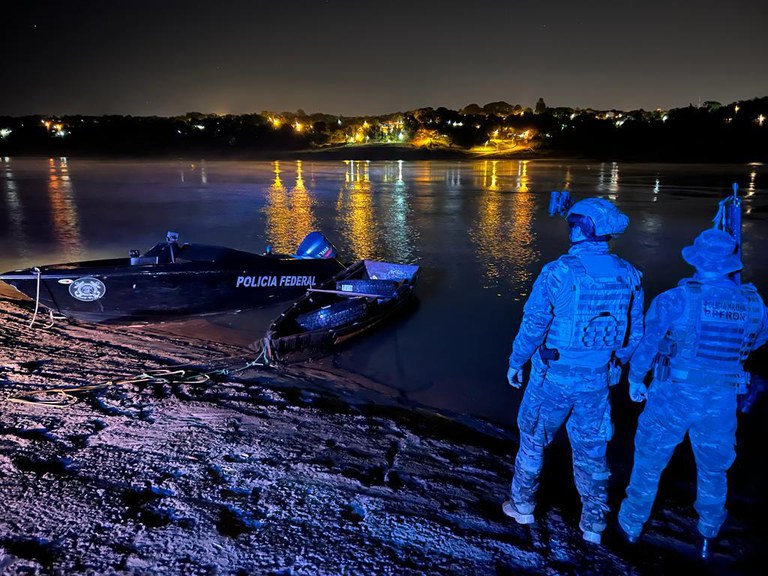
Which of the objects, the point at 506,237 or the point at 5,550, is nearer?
the point at 5,550

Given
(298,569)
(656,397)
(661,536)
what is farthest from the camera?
(661,536)

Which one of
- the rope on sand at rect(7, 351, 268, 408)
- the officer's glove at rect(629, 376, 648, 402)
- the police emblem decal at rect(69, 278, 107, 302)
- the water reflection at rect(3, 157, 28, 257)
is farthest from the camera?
the water reflection at rect(3, 157, 28, 257)

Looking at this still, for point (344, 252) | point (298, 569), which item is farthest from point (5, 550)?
point (344, 252)

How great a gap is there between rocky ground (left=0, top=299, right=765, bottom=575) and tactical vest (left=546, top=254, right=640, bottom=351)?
142 cm

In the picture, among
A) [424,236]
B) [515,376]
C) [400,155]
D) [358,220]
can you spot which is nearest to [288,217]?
[358,220]

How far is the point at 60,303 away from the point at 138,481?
553cm

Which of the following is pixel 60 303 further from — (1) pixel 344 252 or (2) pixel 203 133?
(2) pixel 203 133

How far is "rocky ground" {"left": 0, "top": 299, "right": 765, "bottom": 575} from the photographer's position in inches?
125

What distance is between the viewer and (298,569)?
3062 mm

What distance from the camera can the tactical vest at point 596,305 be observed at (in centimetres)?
312

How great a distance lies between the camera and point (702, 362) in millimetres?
3070

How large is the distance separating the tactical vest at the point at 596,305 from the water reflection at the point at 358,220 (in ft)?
37.6

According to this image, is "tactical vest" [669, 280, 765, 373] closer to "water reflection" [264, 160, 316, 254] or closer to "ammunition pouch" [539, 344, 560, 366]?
"ammunition pouch" [539, 344, 560, 366]

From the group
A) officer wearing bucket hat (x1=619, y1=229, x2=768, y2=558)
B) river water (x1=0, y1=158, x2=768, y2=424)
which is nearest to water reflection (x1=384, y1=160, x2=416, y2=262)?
river water (x1=0, y1=158, x2=768, y2=424)
